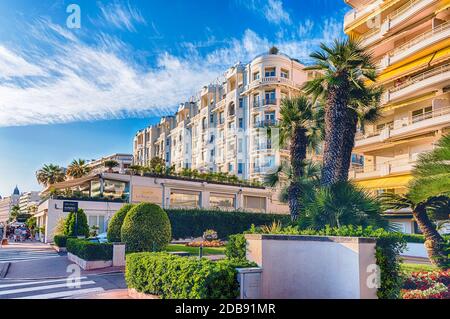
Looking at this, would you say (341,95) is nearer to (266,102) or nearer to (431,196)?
(431,196)

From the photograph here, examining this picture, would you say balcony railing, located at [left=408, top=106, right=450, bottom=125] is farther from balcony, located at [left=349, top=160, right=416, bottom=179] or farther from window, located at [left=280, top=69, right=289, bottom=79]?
window, located at [left=280, top=69, right=289, bottom=79]

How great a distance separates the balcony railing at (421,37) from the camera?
25.5m

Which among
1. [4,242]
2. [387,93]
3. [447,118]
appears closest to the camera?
[447,118]

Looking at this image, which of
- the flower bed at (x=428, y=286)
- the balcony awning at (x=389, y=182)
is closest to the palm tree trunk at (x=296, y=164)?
the balcony awning at (x=389, y=182)

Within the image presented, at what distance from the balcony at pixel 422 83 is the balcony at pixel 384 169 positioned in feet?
15.7

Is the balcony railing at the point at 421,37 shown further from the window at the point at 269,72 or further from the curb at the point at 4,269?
the curb at the point at 4,269

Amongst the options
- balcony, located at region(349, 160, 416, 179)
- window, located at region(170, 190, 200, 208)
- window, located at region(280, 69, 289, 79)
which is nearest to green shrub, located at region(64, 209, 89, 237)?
window, located at region(170, 190, 200, 208)

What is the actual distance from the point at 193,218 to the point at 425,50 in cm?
2133

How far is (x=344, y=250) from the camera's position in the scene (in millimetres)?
7730

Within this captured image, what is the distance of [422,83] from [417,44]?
2.85 metres

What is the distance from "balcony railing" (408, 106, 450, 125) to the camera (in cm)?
2561

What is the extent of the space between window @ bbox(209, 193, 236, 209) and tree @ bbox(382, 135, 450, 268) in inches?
1128
